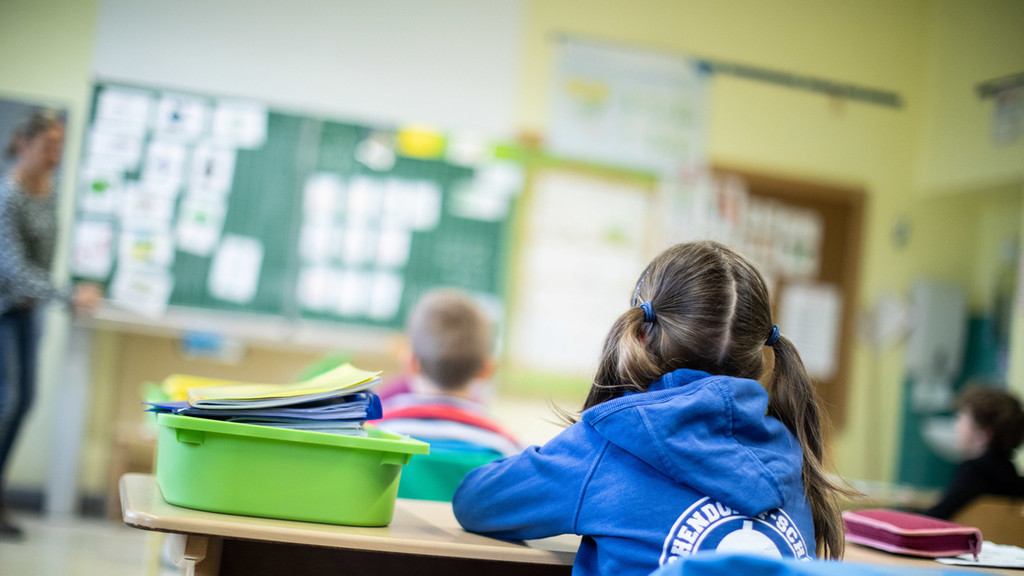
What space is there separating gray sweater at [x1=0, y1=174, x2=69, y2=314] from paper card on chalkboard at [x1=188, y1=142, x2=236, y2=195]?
729mm

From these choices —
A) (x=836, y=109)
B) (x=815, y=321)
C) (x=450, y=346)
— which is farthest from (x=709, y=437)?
(x=836, y=109)

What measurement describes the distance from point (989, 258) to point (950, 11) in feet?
4.60

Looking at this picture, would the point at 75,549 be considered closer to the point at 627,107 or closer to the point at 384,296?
the point at 384,296

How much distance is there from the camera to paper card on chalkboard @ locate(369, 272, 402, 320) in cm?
430

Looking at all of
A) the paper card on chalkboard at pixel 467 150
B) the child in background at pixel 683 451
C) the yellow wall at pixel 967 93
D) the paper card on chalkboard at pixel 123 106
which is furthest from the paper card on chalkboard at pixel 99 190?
the yellow wall at pixel 967 93

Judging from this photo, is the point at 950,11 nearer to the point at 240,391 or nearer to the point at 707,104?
the point at 707,104

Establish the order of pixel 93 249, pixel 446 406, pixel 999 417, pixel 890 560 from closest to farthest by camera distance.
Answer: pixel 890 560
pixel 446 406
pixel 999 417
pixel 93 249

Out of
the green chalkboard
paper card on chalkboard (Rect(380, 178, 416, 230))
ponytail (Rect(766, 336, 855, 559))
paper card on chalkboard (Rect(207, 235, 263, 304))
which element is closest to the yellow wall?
the green chalkboard

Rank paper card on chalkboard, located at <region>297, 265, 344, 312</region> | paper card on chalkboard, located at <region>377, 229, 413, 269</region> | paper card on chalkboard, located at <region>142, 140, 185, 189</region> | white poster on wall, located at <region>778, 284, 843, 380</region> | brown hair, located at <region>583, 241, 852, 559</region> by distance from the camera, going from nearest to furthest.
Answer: brown hair, located at <region>583, 241, 852, 559</region> < paper card on chalkboard, located at <region>142, 140, 185, 189</region> < paper card on chalkboard, located at <region>297, 265, 344, 312</region> < paper card on chalkboard, located at <region>377, 229, 413, 269</region> < white poster on wall, located at <region>778, 284, 843, 380</region>

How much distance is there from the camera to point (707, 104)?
15.7 feet

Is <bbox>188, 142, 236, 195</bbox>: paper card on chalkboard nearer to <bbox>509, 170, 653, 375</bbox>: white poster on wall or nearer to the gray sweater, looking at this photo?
the gray sweater

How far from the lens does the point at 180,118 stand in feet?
13.5

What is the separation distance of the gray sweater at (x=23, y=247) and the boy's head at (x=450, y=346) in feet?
6.22

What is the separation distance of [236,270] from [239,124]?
682 mm
